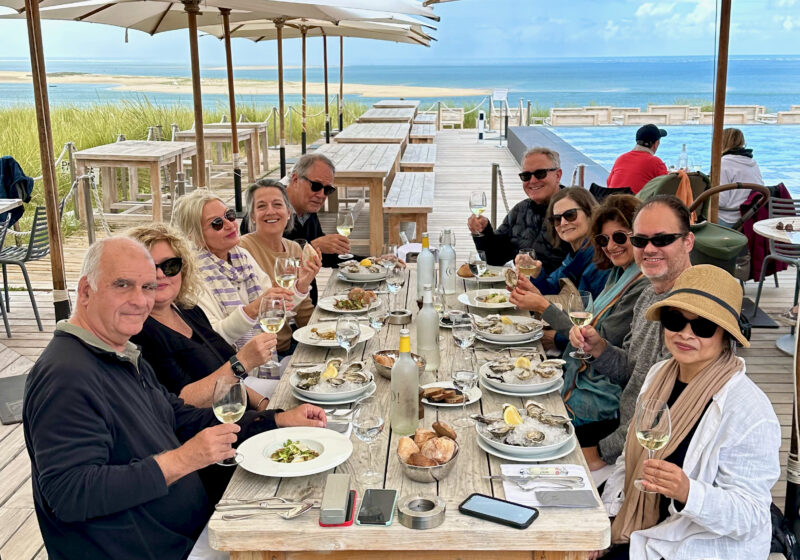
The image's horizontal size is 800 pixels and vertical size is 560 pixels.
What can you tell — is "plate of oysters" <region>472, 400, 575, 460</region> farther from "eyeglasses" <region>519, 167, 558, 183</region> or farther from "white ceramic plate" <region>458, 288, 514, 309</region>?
"eyeglasses" <region>519, 167, 558, 183</region>

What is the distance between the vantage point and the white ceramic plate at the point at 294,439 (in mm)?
2006

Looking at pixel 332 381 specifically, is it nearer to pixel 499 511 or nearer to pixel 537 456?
pixel 537 456

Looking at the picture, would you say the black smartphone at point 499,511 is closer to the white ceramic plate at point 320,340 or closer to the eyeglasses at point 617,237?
the white ceramic plate at point 320,340

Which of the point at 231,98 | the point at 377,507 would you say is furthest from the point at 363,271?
the point at 231,98

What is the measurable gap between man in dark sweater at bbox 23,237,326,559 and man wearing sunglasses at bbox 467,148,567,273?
2.87m

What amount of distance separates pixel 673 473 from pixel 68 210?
396 inches

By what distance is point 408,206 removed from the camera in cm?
682

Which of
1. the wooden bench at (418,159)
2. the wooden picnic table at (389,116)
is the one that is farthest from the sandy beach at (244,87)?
the wooden bench at (418,159)

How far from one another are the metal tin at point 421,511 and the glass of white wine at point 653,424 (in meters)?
0.51

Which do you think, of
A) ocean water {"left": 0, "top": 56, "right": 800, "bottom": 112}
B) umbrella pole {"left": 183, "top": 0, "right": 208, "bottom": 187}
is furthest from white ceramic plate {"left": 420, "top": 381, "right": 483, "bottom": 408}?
ocean water {"left": 0, "top": 56, "right": 800, "bottom": 112}

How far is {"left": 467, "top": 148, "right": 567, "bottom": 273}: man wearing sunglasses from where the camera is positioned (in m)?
4.63

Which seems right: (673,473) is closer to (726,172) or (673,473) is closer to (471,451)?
(471,451)

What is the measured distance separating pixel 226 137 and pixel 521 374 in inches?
369

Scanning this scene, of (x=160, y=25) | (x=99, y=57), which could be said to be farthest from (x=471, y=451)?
(x=99, y=57)
